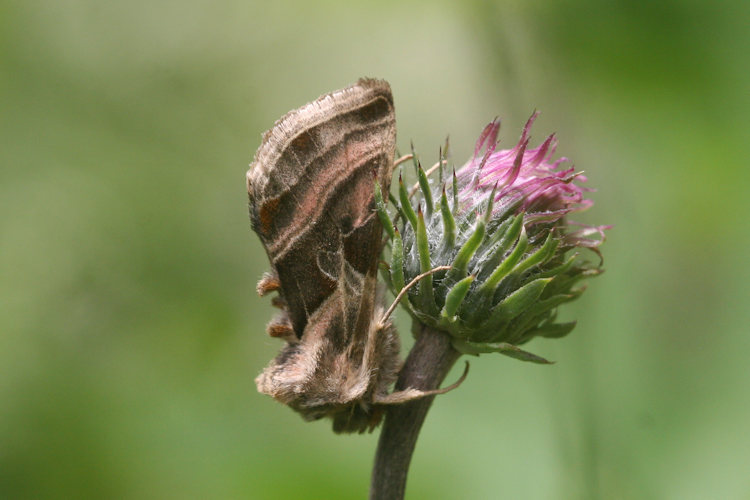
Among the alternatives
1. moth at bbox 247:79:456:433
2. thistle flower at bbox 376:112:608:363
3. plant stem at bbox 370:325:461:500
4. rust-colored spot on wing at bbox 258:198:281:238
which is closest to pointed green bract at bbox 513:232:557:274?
thistle flower at bbox 376:112:608:363

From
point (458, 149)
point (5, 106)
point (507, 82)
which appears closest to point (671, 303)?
point (507, 82)

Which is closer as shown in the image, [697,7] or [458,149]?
[697,7]

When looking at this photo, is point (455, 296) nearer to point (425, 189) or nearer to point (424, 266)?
point (424, 266)

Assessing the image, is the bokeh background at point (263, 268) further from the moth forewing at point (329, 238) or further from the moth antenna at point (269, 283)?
the moth antenna at point (269, 283)

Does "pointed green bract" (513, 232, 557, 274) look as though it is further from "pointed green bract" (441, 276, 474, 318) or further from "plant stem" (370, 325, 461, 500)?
"plant stem" (370, 325, 461, 500)

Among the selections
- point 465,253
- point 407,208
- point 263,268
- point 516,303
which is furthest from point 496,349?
point 263,268

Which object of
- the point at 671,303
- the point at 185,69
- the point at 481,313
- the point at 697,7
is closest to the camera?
the point at 481,313

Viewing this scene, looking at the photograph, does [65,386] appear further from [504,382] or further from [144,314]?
[504,382]
